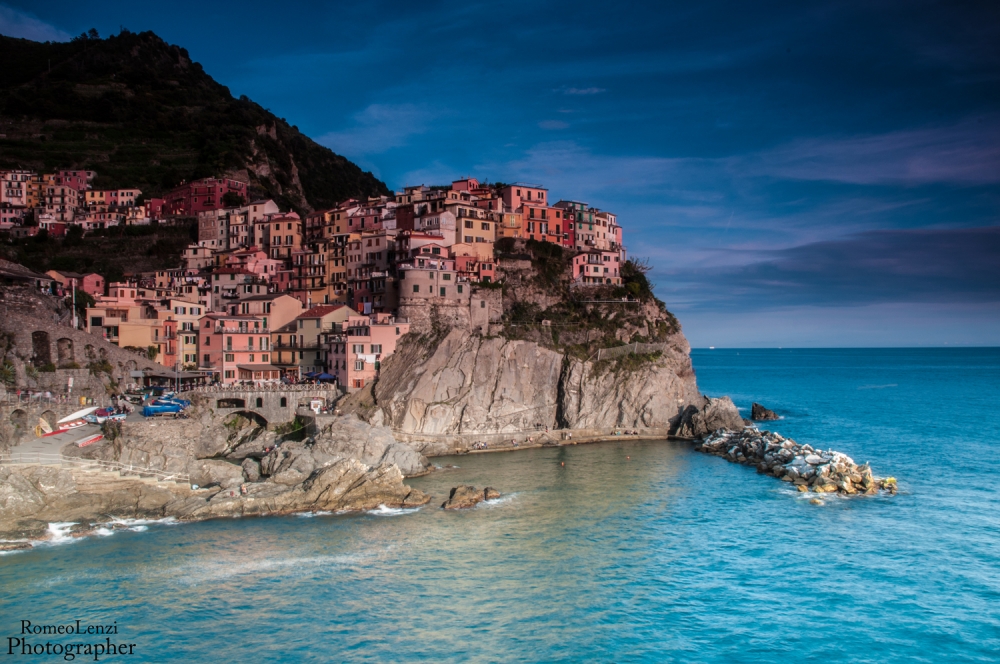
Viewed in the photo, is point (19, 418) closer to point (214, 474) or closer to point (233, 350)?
point (214, 474)

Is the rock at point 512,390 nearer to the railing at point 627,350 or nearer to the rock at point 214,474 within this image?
the railing at point 627,350

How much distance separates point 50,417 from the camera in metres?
39.8

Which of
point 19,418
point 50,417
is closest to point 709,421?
point 50,417

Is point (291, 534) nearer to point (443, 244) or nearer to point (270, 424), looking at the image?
point (270, 424)

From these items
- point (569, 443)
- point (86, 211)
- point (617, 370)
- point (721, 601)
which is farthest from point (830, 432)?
point (86, 211)

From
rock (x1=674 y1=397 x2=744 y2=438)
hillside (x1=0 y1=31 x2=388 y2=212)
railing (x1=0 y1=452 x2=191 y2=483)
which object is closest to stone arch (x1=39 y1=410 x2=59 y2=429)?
railing (x1=0 y1=452 x2=191 y2=483)

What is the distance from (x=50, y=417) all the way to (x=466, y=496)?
2276cm

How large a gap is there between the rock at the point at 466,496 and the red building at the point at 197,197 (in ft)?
202

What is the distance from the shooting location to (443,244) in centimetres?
6531

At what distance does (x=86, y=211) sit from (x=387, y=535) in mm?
74140

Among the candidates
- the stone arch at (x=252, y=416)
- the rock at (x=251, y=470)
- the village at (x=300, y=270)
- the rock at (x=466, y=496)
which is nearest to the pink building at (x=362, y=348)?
the village at (x=300, y=270)

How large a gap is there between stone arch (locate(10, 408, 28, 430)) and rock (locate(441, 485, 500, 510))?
2209 cm

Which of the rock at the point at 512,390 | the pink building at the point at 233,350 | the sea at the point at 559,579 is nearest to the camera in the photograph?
the sea at the point at 559,579

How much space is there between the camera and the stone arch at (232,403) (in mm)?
48422
